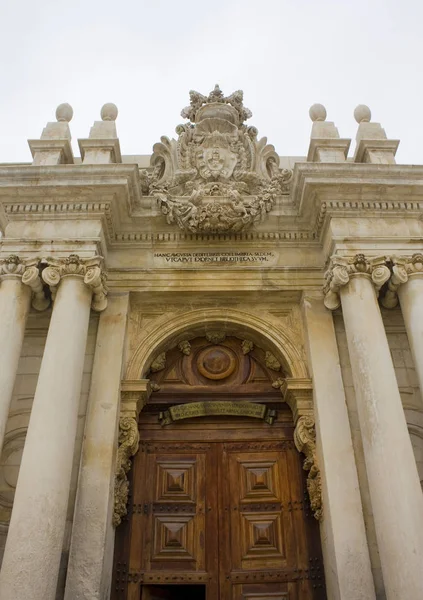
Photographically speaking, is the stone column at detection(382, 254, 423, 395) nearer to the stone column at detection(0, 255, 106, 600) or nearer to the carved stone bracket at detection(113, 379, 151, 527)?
the carved stone bracket at detection(113, 379, 151, 527)

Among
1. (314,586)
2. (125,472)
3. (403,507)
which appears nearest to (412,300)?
(403,507)

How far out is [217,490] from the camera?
721 centimetres

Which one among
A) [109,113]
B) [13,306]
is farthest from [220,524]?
[109,113]

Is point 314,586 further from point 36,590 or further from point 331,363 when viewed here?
point 36,590

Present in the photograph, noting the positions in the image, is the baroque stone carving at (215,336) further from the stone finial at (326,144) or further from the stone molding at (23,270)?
the stone finial at (326,144)

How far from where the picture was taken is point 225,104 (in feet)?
30.3

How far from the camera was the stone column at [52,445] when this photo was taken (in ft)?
17.4

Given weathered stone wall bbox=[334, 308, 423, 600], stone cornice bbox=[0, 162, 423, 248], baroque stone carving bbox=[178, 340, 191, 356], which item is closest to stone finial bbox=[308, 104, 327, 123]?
stone cornice bbox=[0, 162, 423, 248]

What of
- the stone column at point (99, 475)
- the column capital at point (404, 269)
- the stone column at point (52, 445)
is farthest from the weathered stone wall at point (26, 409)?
the column capital at point (404, 269)

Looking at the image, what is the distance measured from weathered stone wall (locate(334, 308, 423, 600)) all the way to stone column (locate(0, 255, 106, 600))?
3.46m

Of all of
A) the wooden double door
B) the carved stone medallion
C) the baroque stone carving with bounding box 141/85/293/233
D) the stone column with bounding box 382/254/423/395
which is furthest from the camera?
the carved stone medallion

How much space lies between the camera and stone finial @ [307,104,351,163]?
8484mm

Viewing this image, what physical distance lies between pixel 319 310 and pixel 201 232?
2.10 m

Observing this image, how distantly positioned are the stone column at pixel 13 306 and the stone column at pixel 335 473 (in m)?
3.85
